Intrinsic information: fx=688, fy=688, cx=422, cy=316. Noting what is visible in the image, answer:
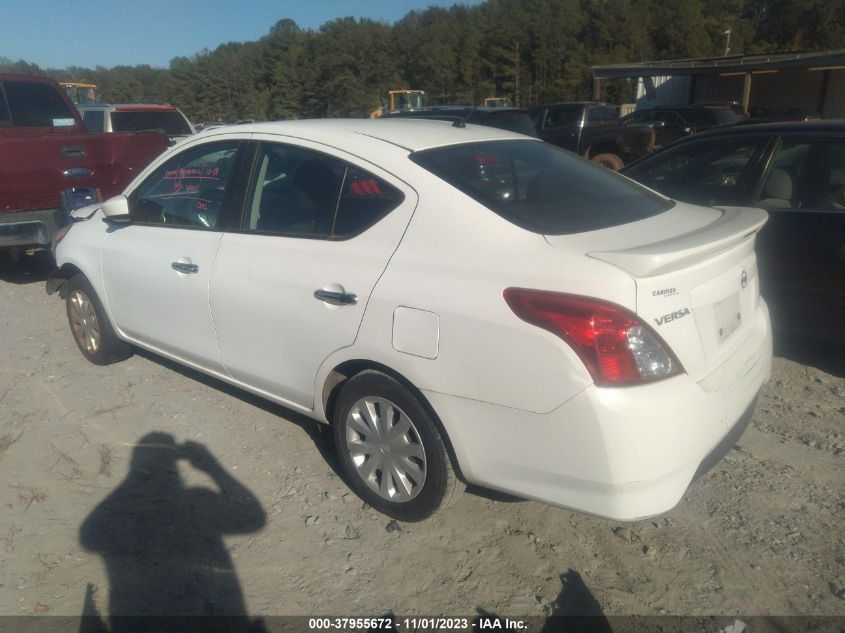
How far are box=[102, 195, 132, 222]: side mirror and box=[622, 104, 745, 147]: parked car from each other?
1511cm

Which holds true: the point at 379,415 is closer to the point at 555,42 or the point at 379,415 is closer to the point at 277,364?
the point at 277,364

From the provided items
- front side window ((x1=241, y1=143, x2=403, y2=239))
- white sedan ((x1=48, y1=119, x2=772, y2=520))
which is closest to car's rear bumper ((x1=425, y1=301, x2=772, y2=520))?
white sedan ((x1=48, y1=119, x2=772, y2=520))

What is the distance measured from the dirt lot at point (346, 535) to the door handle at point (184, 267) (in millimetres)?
957

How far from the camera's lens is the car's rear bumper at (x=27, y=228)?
624cm

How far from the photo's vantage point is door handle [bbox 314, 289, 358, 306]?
9.37ft

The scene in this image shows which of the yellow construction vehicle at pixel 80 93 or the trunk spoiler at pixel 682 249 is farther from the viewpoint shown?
the yellow construction vehicle at pixel 80 93

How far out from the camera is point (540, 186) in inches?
124

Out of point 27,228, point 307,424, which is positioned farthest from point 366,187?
point 27,228

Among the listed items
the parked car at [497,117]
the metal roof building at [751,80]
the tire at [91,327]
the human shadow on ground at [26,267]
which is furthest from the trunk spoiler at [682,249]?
the metal roof building at [751,80]

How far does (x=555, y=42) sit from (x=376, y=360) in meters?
68.2

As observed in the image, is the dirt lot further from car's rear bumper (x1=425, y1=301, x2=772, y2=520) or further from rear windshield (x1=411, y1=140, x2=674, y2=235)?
rear windshield (x1=411, y1=140, x2=674, y2=235)

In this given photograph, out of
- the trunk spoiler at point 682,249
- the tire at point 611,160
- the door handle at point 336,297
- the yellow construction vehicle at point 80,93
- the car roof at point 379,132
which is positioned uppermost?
the yellow construction vehicle at point 80,93

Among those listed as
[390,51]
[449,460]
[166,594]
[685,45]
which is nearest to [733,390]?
[449,460]

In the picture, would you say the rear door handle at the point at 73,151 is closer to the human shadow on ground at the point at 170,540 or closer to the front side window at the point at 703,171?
the human shadow on ground at the point at 170,540
